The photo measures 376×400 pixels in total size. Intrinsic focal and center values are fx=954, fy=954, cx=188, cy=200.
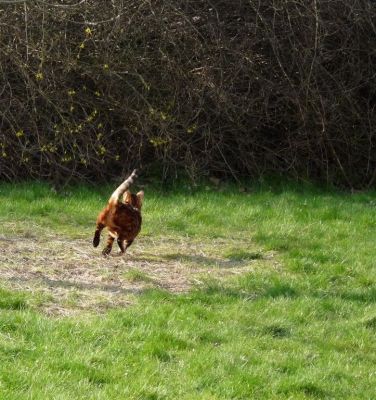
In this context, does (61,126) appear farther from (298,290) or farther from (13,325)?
(13,325)

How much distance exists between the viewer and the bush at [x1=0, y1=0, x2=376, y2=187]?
11.6 meters

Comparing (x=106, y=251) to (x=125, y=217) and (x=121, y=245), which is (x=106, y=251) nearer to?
(x=121, y=245)

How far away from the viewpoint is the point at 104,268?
8227mm

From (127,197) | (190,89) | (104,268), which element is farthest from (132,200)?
(190,89)

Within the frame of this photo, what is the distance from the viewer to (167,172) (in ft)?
40.3

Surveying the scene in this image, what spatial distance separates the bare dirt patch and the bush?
2620mm

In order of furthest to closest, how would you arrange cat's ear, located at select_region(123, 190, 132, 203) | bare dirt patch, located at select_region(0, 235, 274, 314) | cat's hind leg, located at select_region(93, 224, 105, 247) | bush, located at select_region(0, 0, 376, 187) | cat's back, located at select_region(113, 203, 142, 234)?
bush, located at select_region(0, 0, 376, 187) < cat's ear, located at select_region(123, 190, 132, 203) < cat's hind leg, located at select_region(93, 224, 105, 247) < cat's back, located at select_region(113, 203, 142, 234) < bare dirt patch, located at select_region(0, 235, 274, 314)

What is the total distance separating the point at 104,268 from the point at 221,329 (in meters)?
1.71

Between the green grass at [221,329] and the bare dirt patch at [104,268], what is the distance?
136mm

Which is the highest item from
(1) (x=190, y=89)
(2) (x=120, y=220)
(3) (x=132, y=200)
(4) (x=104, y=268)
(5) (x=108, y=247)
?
(1) (x=190, y=89)

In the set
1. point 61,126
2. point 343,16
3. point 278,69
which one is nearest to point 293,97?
point 278,69

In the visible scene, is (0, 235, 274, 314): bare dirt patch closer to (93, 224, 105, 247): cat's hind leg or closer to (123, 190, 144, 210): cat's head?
(93, 224, 105, 247): cat's hind leg

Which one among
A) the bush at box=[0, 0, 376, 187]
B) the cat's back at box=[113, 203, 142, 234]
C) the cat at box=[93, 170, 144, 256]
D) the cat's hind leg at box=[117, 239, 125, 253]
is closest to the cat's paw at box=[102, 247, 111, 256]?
the cat at box=[93, 170, 144, 256]

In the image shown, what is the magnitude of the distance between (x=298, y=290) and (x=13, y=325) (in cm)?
Result: 262
